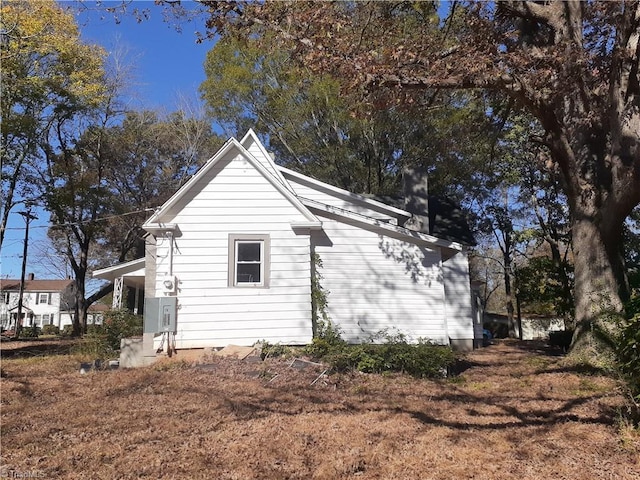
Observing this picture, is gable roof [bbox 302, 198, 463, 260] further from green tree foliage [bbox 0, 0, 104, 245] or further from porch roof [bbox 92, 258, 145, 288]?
green tree foliage [bbox 0, 0, 104, 245]

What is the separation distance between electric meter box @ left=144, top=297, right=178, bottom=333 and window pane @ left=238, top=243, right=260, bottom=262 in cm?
185

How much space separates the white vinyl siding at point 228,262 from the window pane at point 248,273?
302 mm

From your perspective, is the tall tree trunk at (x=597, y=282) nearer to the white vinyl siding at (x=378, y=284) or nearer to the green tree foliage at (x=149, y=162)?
Result: the white vinyl siding at (x=378, y=284)

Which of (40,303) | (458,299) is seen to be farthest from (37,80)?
(40,303)

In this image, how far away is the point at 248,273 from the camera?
37.1 ft

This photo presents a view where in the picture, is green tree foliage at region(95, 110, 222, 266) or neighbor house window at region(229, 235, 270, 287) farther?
green tree foliage at region(95, 110, 222, 266)

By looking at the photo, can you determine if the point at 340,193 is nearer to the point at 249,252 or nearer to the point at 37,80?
the point at 249,252

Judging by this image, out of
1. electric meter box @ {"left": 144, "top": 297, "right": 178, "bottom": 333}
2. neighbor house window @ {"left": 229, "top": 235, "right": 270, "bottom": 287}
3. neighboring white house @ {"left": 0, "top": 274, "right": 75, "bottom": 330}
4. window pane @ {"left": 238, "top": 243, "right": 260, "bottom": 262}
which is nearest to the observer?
electric meter box @ {"left": 144, "top": 297, "right": 178, "bottom": 333}

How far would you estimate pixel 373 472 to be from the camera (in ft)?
15.2

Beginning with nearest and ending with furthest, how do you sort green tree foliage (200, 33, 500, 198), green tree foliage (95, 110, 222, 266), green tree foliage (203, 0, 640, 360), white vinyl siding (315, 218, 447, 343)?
green tree foliage (203, 0, 640, 360)
white vinyl siding (315, 218, 447, 343)
green tree foliage (200, 33, 500, 198)
green tree foliage (95, 110, 222, 266)

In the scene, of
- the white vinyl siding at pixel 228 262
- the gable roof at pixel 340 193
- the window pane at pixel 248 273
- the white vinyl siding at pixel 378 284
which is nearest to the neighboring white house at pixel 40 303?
the gable roof at pixel 340 193

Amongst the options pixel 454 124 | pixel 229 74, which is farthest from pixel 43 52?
pixel 454 124

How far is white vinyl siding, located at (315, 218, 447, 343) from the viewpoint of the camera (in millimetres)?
11961

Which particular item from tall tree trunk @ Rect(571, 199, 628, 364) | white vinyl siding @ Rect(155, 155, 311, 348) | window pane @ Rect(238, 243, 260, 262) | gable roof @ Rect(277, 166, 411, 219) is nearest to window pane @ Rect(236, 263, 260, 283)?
window pane @ Rect(238, 243, 260, 262)
